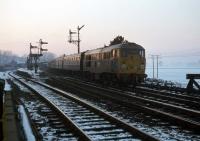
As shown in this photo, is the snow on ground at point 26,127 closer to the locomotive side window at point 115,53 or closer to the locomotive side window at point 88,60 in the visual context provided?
the locomotive side window at point 115,53

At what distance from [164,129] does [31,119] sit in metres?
4.51

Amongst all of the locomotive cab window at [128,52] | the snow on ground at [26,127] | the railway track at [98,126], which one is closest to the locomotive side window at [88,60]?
the locomotive cab window at [128,52]

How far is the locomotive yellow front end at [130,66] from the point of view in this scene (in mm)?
25547

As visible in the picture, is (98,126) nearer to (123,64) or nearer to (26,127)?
(26,127)

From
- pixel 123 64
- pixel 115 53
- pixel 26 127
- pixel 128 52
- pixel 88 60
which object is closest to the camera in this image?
pixel 26 127

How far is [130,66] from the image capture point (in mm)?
25641

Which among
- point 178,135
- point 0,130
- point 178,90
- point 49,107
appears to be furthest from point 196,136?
point 178,90

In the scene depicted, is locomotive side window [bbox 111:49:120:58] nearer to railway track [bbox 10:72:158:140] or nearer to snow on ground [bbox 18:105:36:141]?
railway track [bbox 10:72:158:140]

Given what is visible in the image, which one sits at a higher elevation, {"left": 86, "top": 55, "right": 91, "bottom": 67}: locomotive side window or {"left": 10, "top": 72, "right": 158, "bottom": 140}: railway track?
{"left": 86, "top": 55, "right": 91, "bottom": 67}: locomotive side window

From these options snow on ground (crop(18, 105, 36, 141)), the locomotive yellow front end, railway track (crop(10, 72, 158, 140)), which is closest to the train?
the locomotive yellow front end

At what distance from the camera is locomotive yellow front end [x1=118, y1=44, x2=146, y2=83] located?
83.8 ft

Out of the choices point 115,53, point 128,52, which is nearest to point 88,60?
point 115,53

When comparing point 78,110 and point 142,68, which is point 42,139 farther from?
point 142,68

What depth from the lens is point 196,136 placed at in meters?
8.97
